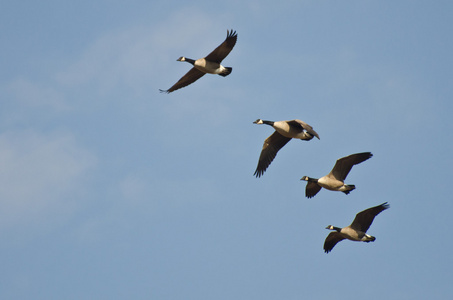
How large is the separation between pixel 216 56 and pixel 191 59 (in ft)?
4.31

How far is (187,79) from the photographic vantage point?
26750 mm

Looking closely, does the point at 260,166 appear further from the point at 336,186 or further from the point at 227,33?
the point at 227,33

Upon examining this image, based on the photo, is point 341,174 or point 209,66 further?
point 209,66

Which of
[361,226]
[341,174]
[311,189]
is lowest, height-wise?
[361,226]

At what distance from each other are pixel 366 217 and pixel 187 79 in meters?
7.91

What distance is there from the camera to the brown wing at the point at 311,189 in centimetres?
2697

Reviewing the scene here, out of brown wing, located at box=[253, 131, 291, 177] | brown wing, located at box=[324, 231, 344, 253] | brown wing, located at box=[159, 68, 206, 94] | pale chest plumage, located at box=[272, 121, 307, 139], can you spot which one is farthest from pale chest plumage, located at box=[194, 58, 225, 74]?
brown wing, located at box=[324, 231, 344, 253]

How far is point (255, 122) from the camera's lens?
2667cm

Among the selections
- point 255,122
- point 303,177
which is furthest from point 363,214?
point 255,122

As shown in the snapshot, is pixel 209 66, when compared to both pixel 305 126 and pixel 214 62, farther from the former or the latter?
pixel 305 126

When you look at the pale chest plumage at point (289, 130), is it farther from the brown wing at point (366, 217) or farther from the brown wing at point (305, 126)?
the brown wing at point (366, 217)

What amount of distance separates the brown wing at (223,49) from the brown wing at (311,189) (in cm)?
567

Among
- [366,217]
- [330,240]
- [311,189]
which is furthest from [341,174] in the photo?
[330,240]

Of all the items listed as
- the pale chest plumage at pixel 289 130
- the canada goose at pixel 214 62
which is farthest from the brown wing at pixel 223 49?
the pale chest plumage at pixel 289 130
